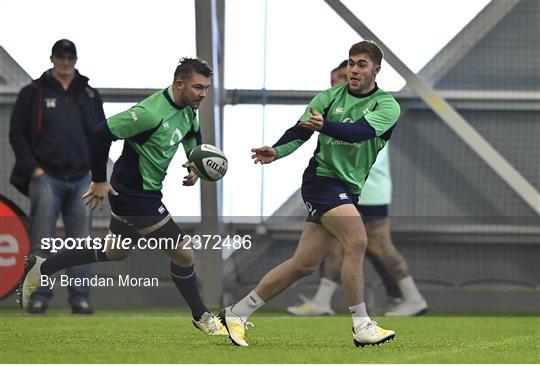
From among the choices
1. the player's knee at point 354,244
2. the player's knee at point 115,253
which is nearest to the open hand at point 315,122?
the player's knee at point 354,244

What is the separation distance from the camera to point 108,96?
9.62 metres

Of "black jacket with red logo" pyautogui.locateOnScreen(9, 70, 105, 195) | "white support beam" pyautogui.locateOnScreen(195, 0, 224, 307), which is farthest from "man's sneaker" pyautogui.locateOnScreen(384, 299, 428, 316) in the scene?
"black jacket with red logo" pyautogui.locateOnScreen(9, 70, 105, 195)

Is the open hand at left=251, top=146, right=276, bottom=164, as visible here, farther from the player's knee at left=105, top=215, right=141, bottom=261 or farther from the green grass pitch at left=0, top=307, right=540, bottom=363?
the player's knee at left=105, top=215, right=141, bottom=261

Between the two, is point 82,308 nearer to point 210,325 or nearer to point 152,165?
point 210,325

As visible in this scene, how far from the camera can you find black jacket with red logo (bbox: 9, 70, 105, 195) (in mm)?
8680

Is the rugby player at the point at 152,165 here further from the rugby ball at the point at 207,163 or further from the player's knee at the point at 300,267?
the player's knee at the point at 300,267

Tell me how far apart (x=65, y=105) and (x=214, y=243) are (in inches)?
62.2

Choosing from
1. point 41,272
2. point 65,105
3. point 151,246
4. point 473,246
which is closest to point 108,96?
point 65,105

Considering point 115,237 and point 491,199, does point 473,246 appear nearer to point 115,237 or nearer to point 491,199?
point 491,199

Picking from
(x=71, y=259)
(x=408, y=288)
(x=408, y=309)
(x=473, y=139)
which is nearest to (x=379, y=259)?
(x=408, y=288)

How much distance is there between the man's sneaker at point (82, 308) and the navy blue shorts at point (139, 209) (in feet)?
6.03

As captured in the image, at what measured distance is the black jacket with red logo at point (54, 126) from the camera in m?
8.68

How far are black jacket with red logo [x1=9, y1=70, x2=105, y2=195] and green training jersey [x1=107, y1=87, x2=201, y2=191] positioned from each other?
5.65 ft

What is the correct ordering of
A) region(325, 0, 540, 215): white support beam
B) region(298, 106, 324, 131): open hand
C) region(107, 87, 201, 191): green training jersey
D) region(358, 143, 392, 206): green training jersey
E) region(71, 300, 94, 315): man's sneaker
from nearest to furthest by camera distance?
region(298, 106, 324, 131): open hand → region(107, 87, 201, 191): green training jersey → region(71, 300, 94, 315): man's sneaker → region(358, 143, 392, 206): green training jersey → region(325, 0, 540, 215): white support beam
